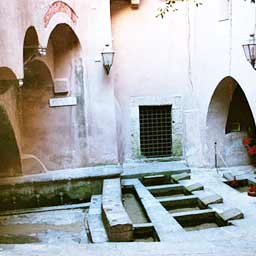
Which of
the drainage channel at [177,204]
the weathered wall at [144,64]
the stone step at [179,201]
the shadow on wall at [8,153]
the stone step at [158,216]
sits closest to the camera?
the stone step at [158,216]

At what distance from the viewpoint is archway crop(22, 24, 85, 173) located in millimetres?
8367

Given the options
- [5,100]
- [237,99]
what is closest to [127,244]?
[5,100]

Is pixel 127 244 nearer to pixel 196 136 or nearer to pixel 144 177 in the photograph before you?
pixel 144 177

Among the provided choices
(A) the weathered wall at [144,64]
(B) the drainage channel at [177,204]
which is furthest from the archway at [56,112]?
(B) the drainage channel at [177,204]

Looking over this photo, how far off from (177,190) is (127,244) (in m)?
3.75

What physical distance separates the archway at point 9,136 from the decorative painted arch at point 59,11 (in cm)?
119

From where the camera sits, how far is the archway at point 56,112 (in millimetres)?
8367

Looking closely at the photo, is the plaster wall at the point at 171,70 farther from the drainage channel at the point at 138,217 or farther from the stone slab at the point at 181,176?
the drainage channel at the point at 138,217

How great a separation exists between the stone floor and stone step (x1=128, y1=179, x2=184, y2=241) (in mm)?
186

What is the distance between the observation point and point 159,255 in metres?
3.96

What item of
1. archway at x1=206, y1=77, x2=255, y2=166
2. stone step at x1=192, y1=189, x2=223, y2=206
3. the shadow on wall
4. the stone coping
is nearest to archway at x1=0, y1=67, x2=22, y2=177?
the shadow on wall

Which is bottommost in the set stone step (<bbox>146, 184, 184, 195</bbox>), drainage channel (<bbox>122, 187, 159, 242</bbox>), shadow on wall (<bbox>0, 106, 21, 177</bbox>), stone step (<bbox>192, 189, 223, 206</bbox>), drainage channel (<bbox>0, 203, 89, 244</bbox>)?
drainage channel (<bbox>0, 203, 89, 244</bbox>)

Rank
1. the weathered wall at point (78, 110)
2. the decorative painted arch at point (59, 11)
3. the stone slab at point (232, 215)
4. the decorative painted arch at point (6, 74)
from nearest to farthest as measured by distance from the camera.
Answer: the decorative painted arch at point (6, 74), the stone slab at point (232, 215), the decorative painted arch at point (59, 11), the weathered wall at point (78, 110)

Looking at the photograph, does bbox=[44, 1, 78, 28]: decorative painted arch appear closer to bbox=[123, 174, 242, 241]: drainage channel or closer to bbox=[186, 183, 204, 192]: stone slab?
bbox=[123, 174, 242, 241]: drainage channel
